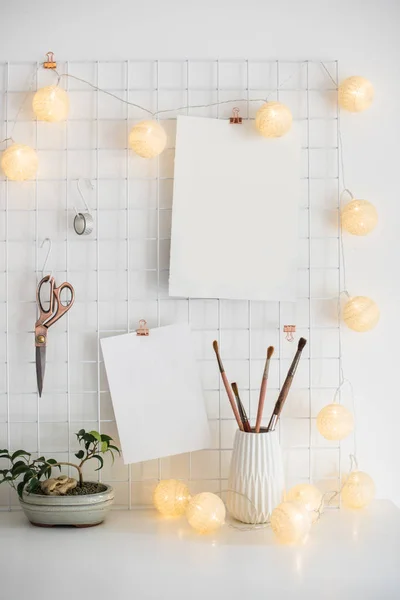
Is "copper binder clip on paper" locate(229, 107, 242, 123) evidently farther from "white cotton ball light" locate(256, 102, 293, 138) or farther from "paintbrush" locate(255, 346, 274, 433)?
"paintbrush" locate(255, 346, 274, 433)

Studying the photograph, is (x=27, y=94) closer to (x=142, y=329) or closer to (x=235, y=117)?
(x=235, y=117)

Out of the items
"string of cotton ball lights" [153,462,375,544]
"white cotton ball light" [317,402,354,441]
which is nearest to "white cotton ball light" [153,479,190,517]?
"string of cotton ball lights" [153,462,375,544]

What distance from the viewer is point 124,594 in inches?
45.9

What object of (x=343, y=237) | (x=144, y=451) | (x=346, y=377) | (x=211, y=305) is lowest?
(x=144, y=451)

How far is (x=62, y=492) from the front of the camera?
1.45m

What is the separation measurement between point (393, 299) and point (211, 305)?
414mm

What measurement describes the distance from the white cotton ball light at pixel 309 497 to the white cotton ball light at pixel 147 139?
0.78m

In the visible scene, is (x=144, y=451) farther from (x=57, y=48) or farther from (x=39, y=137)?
(x=57, y=48)

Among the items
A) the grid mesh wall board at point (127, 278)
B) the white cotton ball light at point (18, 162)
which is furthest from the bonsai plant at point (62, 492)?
the white cotton ball light at point (18, 162)

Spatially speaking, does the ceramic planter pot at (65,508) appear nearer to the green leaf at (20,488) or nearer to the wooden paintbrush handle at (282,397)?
the green leaf at (20,488)

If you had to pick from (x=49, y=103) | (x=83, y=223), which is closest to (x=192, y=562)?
(x=83, y=223)

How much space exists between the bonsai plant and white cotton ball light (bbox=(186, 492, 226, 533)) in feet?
0.59

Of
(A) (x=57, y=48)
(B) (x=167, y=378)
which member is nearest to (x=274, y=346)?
(B) (x=167, y=378)

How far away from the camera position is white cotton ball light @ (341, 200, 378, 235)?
5.04 feet
